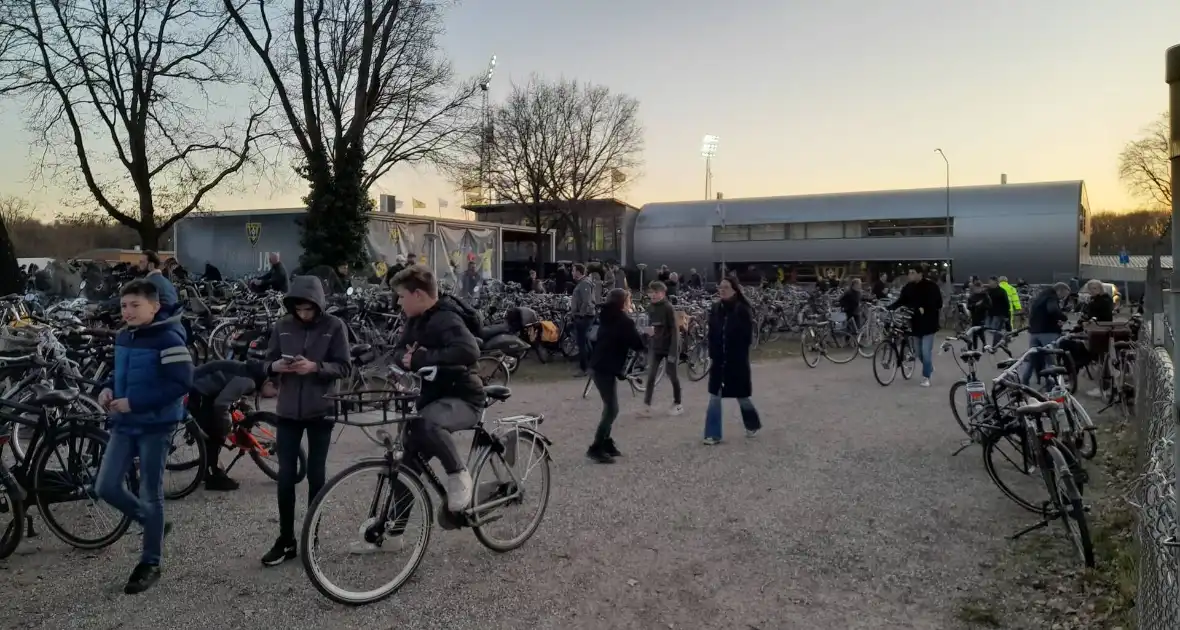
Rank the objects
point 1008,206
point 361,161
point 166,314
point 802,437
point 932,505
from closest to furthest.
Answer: point 166,314, point 932,505, point 802,437, point 361,161, point 1008,206

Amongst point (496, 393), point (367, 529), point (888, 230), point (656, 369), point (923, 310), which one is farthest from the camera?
point (888, 230)

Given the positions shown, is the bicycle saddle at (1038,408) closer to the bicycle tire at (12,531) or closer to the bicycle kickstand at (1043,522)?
the bicycle kickstand at (1043,522)

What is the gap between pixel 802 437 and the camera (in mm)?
8336

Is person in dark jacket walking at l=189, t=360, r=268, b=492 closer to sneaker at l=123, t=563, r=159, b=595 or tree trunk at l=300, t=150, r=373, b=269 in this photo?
sneaker at l=123, t=563, r=159, b=595

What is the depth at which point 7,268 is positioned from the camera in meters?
15.3

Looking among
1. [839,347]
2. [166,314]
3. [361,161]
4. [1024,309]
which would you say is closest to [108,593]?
[166,314]

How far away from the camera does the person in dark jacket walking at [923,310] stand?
12023 millimetres

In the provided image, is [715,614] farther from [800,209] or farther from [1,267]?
Answer: [800,209]

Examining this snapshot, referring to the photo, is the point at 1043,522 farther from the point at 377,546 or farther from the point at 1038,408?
the point at 377,546

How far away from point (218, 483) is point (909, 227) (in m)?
42.0

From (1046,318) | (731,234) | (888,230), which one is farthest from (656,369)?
(731,234)

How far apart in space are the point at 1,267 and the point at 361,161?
29.0ft

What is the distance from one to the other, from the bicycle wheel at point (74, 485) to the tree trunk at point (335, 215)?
1616 centimetres

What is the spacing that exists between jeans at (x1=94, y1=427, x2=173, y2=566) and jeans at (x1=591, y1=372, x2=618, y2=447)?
12.3 feet
